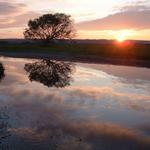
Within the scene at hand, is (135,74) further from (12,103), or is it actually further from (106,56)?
→ (106,56)

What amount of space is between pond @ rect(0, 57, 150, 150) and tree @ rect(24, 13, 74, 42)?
73445mm

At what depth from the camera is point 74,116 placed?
19.8 m

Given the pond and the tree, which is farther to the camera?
the tree

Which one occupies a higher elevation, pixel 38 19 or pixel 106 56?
pixel 38 19

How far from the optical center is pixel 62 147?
1435 centimetres

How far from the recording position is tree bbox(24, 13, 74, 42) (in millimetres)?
105438

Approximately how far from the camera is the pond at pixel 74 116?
1506 centimetres

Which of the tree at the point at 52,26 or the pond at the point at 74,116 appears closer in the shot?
the pond at the point at 74,116

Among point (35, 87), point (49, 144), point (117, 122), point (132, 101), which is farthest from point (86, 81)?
point (49, 144)

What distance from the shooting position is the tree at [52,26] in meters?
105

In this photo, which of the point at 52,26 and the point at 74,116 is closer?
the point at 74,116

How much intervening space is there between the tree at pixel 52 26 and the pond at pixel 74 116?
241 feet

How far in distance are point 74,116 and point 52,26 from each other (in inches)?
3444

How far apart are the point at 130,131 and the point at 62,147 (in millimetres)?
3924
